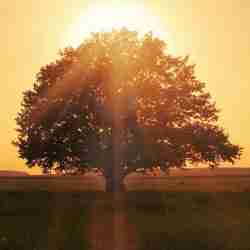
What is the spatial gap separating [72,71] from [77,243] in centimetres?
2996

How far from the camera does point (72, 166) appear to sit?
49594mm

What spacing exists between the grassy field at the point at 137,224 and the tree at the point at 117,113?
803 centimetres

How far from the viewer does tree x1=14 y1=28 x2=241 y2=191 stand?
45.9m

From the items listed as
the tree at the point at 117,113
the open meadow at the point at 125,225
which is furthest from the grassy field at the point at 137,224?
the tree at the point at 117,113

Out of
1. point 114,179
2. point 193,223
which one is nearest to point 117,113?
point 114,179

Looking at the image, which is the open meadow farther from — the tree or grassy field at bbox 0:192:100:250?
the tree

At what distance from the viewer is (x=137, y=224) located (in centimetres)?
2494

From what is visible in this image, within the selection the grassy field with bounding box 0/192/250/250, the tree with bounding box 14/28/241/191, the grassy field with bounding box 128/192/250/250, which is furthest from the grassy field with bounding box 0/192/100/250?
the tree with bounding box 14/28/241/191

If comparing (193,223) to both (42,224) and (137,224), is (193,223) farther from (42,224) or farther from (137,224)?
(42,224)

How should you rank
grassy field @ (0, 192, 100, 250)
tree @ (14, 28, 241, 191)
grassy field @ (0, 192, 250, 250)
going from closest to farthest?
grassy field @ (0, 192, 100, 250)
grassy field @ (0, 192, 250, 250)
tree @ (14, 28, 241, 191)

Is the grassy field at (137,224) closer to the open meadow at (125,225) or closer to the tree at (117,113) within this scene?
the open meadow at (125,225)

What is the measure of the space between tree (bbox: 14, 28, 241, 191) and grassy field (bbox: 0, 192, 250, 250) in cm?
803

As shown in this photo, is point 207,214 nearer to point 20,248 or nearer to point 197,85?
point 20,248

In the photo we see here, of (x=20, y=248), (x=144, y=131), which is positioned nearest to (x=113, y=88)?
(x=144, y=131)
